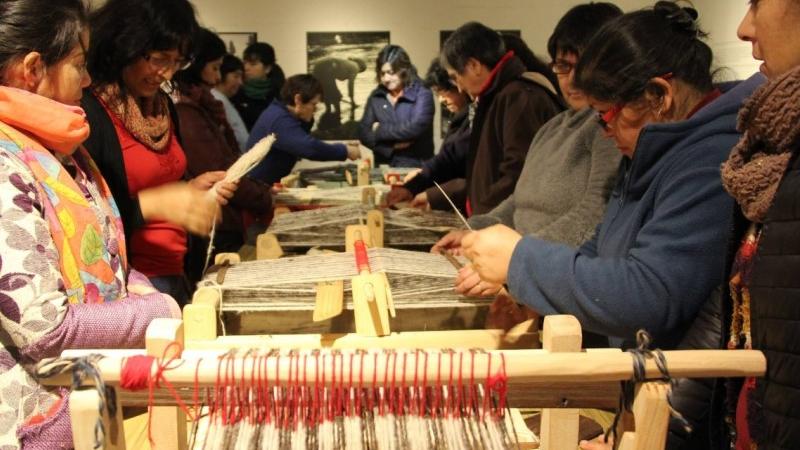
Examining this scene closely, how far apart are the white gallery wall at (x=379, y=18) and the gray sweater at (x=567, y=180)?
166 inches

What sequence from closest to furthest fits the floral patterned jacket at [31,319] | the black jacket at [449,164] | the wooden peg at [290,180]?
the floral patterned jacket at [31,319] < the black jacket at [449,164] < the wooden peg at [290,180]

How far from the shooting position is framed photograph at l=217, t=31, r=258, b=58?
650 cm

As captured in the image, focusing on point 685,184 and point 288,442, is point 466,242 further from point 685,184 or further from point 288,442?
point 288,442

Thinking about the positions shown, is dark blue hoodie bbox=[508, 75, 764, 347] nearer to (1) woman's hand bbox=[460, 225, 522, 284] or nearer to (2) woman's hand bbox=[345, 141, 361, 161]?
(1) woman's hand bbox=[460, 225, 522, 284]

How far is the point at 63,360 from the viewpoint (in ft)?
3.42

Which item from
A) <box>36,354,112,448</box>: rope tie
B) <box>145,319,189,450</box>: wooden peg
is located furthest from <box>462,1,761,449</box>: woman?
<box>36,354,112,448</box>: rope tie

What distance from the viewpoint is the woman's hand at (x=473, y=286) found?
1844 mm

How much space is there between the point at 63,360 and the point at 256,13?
5.86 m

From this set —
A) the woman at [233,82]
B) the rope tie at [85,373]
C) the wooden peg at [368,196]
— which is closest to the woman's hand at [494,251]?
the rope tie at [85,373]

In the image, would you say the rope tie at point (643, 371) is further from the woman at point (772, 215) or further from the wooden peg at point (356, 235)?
the wooden peg at point (356, 235)

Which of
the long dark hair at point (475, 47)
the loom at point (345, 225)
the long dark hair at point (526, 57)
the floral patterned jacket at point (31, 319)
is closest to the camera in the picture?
the floral patterned jacket at point (31, 319)

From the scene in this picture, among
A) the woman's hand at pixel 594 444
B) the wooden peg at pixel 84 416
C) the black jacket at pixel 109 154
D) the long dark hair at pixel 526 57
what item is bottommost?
the woman's hand at pixel 594 444

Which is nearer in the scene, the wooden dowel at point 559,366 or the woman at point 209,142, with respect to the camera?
the wooden dowel at point 559,366

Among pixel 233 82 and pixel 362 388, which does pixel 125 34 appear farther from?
pixel 233 82
